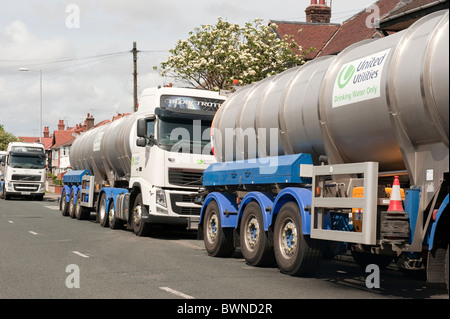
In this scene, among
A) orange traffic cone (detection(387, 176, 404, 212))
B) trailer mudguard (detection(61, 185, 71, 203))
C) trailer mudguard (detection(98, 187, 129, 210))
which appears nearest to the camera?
orange traffic cone (detection(387, 176, 404, 212))

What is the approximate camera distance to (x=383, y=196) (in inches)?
345

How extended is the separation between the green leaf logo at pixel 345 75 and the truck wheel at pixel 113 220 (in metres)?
11.7

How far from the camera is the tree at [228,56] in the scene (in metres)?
29.1

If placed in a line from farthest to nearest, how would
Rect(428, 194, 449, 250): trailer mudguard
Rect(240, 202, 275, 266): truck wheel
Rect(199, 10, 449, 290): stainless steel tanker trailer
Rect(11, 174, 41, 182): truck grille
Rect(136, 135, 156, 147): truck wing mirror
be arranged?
1. Rect(11, 174, 41, 182): truck grille
2. Rect(136, 135, 156, 147): truck wing mirror
3. Rect(240, 202, 275, 266): truck wheel
4. Rect(199, 10, 449, 290): stainless steel tanker trailer
5. Rect(428, 194, 449, 250): trailer mudguard

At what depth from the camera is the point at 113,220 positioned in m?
20.3

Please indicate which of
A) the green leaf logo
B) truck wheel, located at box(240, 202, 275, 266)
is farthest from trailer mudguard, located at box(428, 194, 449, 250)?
truck wheel, located at box(240, 202, 275, 266)

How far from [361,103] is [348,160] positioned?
1.18m

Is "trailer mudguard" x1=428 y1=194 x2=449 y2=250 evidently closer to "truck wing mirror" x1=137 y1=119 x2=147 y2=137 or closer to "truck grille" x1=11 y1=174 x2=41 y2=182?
"truck wing mirror" x1=137 y1=119 x2=147 y2=137

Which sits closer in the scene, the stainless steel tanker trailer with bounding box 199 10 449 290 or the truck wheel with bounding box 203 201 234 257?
the stainless steel tanker trailer with bounding box 199 10 449 290

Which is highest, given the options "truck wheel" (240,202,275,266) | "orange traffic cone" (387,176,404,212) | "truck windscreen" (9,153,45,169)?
"orange traffic cone" (387,176,404,212)

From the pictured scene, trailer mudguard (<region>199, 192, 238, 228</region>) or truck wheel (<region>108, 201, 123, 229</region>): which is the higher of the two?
trailer mudguard (<region>199, 192, 238, 228</region>)

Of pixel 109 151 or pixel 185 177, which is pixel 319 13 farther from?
pixel 185 177

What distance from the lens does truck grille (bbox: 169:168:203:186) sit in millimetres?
16625

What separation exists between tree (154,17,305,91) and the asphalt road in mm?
14138
